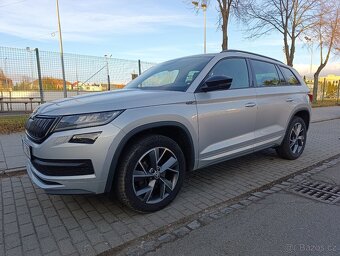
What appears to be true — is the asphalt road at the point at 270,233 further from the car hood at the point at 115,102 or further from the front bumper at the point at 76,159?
the car hood at the point at 115,102

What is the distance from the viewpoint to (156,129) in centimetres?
318

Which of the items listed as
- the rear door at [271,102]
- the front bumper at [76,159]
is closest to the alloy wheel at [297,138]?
the rear door at [271,102]

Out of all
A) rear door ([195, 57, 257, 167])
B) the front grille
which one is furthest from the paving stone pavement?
the front grille

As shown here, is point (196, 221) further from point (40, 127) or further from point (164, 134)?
point (40, 127)

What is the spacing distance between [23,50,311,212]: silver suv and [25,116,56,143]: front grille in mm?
10

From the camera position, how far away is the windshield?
354cm

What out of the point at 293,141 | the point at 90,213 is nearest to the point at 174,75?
the point at 90,213

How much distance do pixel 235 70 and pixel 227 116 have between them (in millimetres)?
814

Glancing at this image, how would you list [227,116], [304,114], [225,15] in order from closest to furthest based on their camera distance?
1. [227,116]
2. [304,114]
3. [225,15]

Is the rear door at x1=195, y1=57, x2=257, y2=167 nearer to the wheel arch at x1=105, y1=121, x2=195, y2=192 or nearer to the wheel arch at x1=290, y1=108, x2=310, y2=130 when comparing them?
the wheel arch at x1=105, y1=121, x2=195, y2=192

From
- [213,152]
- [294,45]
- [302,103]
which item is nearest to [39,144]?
[213,152]

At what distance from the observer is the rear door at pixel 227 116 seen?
11.4ft

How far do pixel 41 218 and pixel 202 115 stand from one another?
2171 millimetres

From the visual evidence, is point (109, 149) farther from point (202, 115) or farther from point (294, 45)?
point (294, 45)
